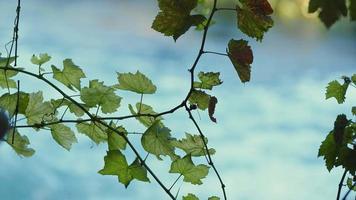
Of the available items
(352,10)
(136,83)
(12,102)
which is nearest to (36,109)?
(12,102)

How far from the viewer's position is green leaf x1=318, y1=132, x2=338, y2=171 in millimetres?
659

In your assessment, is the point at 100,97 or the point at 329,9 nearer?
the point at 329,9

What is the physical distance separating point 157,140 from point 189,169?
60 mm

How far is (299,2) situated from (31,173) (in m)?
Result: 0.70

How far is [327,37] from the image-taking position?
1474 millimetres

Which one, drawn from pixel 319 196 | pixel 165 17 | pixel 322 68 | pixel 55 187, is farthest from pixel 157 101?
pixel 165 17

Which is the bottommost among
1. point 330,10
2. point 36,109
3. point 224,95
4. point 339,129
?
point 330,10

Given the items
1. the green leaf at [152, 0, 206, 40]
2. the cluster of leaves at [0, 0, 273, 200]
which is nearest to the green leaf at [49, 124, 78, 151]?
the cluster of leaves at [0, 0, 273, 200]

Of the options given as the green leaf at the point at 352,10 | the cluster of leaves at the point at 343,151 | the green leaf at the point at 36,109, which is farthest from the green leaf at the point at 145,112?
the green leaf at the point at 352,10

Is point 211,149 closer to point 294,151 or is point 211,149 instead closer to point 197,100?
point 197,100

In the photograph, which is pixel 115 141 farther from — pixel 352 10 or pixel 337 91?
pixel 352 10

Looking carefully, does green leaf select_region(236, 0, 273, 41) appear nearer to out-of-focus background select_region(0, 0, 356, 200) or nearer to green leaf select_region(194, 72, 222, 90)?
green leaf select_region(194, 72, 222, 90)

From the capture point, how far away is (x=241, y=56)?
58 centimetres

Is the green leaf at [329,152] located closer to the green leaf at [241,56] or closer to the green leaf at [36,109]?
the green leaf at [241,56]
